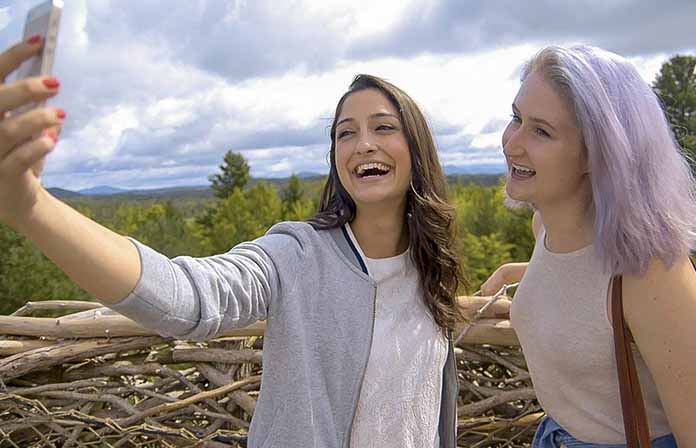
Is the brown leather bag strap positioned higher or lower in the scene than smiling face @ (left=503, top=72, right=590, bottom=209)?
lower

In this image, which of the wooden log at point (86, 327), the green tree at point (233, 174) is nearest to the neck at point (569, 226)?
Result: the wooden log at point (86, 327)

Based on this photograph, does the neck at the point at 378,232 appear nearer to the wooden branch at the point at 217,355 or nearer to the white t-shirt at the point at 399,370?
the white t-shirt at the point at 399,370

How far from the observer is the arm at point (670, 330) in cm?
112

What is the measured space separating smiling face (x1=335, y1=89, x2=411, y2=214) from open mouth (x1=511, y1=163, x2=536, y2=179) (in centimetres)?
25

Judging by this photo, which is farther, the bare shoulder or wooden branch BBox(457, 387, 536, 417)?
wooden branch BBox(457, 387, 536, 417)

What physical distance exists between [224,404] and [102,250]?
902 millimetres

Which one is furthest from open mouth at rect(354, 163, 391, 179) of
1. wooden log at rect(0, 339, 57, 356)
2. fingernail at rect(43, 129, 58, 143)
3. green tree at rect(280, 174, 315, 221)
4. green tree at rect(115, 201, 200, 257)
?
green tree at rect(280, 174, 315, 221)

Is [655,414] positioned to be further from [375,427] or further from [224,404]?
[224,404]

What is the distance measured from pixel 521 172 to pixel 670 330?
37cm

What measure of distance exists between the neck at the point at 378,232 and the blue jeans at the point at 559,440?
46 cm

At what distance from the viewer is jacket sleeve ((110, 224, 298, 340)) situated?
99 cm

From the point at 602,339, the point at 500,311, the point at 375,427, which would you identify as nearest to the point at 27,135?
the point at 375,427

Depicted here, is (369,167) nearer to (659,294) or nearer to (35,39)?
(659,294)

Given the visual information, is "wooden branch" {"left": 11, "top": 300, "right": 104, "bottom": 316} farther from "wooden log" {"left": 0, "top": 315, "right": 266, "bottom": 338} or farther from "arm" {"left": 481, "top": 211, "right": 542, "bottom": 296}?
"arm" {"left": 481, "top": 211, "right": 542, "bottom": 296}
